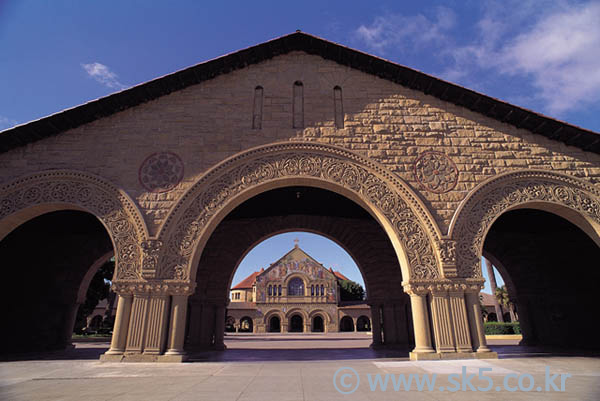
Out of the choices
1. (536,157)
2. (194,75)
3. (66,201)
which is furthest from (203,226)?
(536,157)

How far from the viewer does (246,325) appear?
45188 millimetres

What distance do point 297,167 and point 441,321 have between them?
4.86 metres

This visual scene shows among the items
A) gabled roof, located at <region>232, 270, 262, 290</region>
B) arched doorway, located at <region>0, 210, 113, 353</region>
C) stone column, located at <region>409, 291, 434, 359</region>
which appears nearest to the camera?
stone column, located at <region>409, 291, 434, 359</region>

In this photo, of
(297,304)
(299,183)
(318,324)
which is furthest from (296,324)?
(299,183)

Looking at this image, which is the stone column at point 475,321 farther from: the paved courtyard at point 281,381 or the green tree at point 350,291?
the green tree at point 350,291

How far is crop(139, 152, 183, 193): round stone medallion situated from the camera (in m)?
8.08

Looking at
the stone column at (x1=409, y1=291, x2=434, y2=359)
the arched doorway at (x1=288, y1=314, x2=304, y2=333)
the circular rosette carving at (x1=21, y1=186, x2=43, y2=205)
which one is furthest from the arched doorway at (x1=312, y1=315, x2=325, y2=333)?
the circular rosette carving at (x1=21, y1=186, x2=43, y2=205)

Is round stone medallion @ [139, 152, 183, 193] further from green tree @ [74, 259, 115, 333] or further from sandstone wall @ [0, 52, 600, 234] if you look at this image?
green tree @ [74, 259, 115, 333]

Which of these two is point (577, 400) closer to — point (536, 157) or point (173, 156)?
point (536, 157)

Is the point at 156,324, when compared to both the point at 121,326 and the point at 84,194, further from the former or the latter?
the point at 84,194

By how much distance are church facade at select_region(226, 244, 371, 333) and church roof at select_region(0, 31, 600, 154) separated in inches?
1361

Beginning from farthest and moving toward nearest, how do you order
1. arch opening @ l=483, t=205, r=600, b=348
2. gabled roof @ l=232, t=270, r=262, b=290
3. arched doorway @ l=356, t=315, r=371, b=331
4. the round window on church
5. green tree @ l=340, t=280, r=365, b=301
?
green tree @ l=340, t=280, r=365, b=301 < gabled roof @ l=232, t=270, r=262, b=290 < arched doorway @ l=356, t=315, r=371, b=331 < the round window on church < arch opening @ l=483, t=205, r=600, b=348

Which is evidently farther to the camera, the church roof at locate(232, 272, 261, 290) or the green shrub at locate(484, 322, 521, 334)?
the church roof at locate(232, 272, 261, 290)

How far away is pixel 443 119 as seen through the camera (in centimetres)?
900
